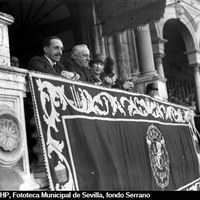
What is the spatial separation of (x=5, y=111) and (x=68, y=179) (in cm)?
82

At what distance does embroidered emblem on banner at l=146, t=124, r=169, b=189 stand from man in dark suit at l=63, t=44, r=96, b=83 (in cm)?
114

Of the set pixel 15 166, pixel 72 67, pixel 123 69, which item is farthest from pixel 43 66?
pixel 123 69

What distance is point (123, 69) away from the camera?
902 cm

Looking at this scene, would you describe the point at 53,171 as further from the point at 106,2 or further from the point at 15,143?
the point at 106,2

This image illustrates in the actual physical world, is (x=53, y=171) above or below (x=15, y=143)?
below

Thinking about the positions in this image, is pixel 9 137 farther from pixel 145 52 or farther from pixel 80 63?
pixel 145 52

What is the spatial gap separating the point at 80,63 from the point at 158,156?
5.54 feet

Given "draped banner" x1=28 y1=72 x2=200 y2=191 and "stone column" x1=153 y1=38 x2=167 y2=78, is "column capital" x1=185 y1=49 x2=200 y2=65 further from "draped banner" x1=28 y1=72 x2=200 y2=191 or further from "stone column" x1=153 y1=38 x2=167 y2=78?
"draped banner" x1=28 y1=72 x2=200 y2=191

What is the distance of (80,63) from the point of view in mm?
4438

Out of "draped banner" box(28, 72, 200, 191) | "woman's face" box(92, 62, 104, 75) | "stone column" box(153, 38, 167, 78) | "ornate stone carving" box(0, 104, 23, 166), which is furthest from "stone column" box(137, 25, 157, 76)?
"ornate stone carving" box(0, 104, 23, 166)

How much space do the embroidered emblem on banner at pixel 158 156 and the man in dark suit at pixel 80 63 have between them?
114cm

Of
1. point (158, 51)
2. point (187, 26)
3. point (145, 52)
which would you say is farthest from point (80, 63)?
point (187, 26)

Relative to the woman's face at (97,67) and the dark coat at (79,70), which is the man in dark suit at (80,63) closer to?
the dark coat at (79,70)

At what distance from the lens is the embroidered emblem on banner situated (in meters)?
4.43
